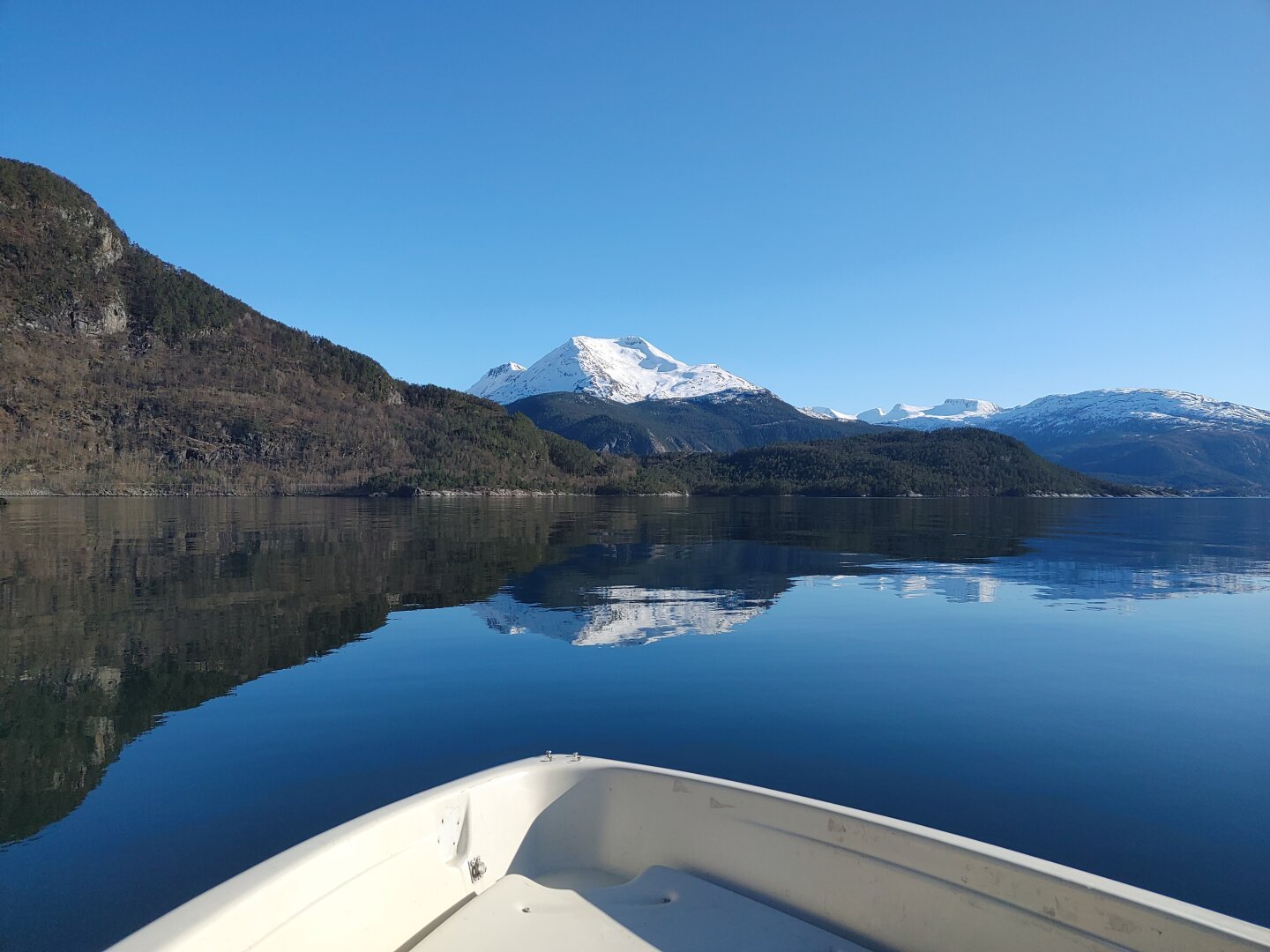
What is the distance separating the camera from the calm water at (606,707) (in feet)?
27.3

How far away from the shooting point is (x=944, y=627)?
2153 cm

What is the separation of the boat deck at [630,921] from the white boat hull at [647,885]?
2 centimetres

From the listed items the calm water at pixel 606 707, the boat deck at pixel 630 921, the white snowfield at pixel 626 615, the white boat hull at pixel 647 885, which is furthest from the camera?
the white snowfield at pixel 626 615

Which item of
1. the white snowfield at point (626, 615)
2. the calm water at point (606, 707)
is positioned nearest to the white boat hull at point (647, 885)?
the calm water at point (606, 707)

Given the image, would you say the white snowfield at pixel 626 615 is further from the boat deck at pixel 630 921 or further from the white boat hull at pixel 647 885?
the boat deck at pixel 630 921

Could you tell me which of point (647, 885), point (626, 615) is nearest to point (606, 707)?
point (647, 885)

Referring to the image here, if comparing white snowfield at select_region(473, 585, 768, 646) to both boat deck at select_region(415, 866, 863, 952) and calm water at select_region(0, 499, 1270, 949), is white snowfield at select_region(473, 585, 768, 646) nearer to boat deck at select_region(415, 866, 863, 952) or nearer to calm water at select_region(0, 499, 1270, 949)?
calm water at select_region(0, 499, 1270, 949)

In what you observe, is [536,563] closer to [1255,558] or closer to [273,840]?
[273,840]

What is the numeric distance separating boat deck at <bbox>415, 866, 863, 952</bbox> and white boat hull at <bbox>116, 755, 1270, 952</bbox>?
0.05 ft

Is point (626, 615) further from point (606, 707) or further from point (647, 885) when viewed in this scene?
point (647, 885)

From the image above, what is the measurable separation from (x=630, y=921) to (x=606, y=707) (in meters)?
8.16

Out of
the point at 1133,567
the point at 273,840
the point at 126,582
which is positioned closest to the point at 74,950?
the point at 273,840

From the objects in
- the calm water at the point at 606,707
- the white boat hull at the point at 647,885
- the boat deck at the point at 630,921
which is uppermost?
the white boat hull at the point at 647,885

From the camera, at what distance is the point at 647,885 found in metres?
5.84
